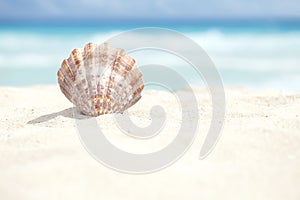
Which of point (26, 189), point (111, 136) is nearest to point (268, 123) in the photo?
point (111, 136)

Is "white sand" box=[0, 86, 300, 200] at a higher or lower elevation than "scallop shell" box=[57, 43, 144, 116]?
lower

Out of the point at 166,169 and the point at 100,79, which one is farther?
the point at 100,79

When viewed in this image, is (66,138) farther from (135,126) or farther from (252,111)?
(252,111)

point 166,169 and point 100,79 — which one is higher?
point 100,79

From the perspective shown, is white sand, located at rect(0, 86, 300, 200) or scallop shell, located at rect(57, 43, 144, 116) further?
scallop shell, located at rect(57, 43, 144, 116)

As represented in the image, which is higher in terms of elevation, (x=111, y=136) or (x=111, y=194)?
(x=111, y=136)
